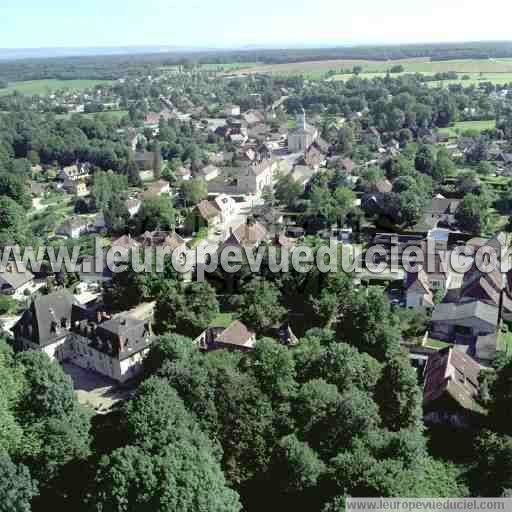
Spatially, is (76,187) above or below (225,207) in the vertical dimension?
above

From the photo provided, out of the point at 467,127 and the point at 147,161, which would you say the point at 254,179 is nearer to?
the point at 147,161

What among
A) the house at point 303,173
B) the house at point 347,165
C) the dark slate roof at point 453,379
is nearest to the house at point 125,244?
the house at point 303,173

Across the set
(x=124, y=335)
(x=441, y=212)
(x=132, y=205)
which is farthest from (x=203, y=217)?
(x=124, y=335)

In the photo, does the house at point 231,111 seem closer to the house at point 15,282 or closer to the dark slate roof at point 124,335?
the house at point 15,282

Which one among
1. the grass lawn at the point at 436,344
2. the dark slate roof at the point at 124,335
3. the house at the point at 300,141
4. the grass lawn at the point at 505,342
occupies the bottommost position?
the grass lawn at the point at 436,344

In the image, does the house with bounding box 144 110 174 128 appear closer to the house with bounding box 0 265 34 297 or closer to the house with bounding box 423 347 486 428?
the house with bounding box 0 265 34 297
